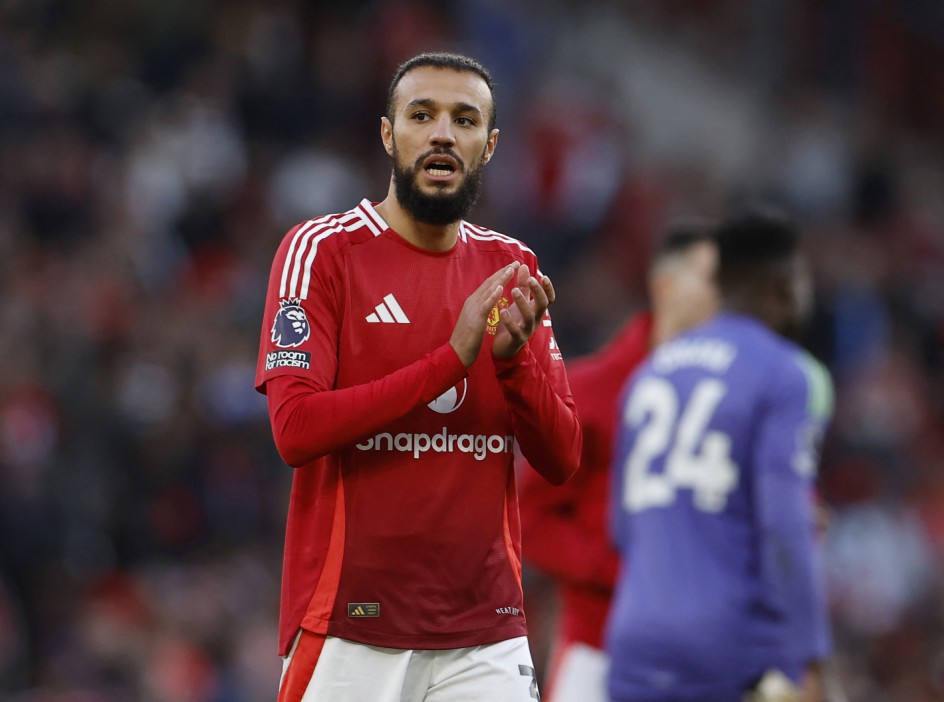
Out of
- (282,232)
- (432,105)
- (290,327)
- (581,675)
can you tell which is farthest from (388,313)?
(282,232)

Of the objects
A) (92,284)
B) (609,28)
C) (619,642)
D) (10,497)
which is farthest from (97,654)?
(609,28)

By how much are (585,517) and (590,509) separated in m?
0.04

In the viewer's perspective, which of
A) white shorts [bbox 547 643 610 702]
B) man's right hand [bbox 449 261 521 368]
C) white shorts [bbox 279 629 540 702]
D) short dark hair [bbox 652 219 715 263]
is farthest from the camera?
short dark hair [bbox 652 219 715 263]

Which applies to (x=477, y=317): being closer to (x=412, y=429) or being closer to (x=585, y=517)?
(x=412, y=429)

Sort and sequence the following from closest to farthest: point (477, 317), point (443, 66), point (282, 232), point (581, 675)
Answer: point (477, 317), point (443, 66), point (581, 675), point (282, 232)

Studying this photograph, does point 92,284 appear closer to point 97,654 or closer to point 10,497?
point 10,497

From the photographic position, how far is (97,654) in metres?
9.77

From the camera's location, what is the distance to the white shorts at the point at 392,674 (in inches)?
162

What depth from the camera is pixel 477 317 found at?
13.1 feet

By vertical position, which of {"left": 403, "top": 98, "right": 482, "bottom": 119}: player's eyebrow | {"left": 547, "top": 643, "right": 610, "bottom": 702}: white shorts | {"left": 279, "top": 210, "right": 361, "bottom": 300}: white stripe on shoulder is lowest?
{"left": 547, "top": 643, "right": 610, "bottom": 702}: white shorts

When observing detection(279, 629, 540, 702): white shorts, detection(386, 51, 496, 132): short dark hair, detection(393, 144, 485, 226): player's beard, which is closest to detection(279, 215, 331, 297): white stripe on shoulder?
detection(393, 144, 485, 226): player's beard

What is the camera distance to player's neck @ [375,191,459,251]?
14.4 feet

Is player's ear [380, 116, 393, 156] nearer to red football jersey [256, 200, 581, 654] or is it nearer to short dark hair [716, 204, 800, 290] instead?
red football jersey [256, 200, 581, 654]

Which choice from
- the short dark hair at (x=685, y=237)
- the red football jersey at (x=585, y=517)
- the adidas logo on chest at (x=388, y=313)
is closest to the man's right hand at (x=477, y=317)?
the adidas logo on chest at (x=388, y=313)
